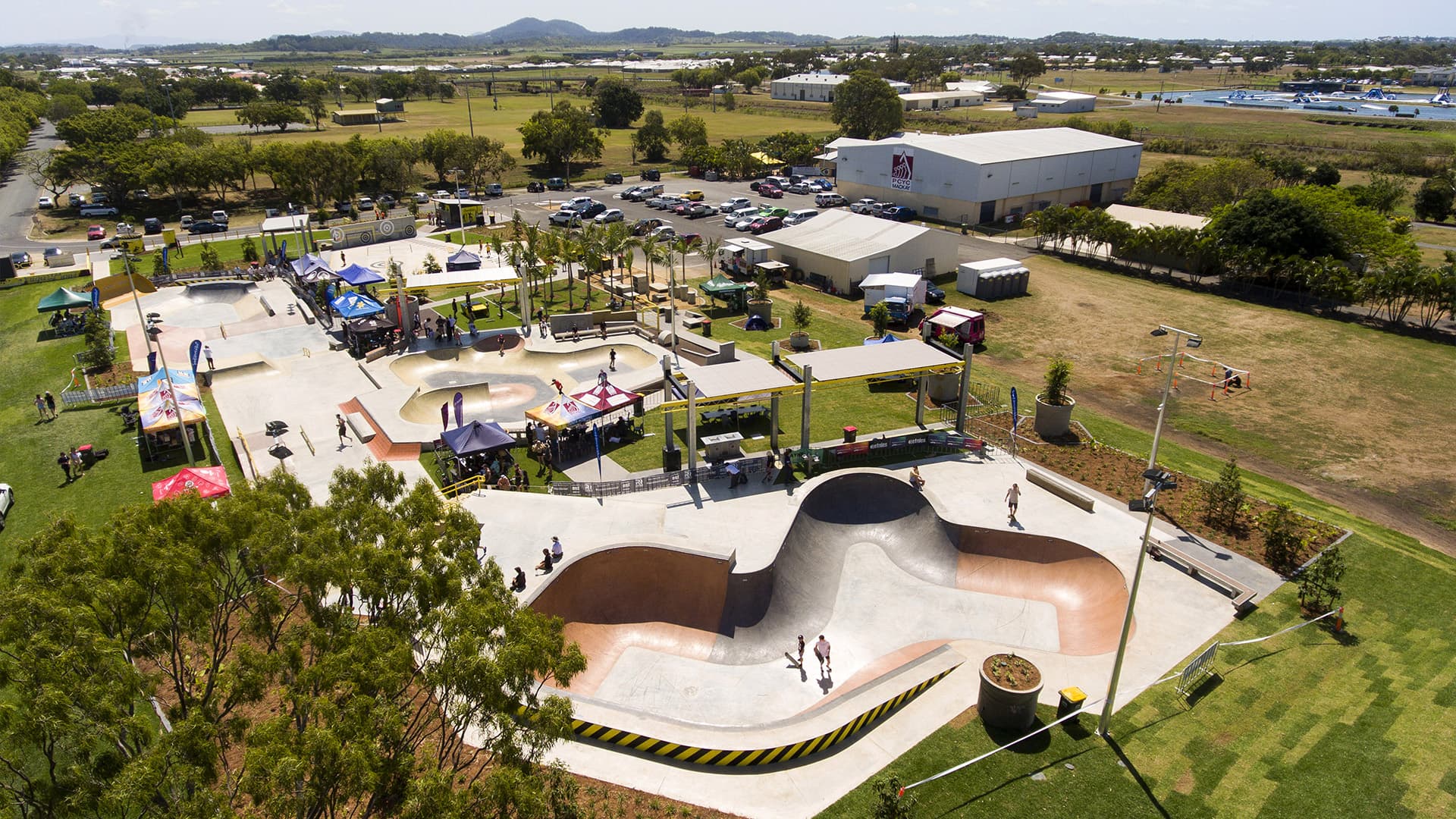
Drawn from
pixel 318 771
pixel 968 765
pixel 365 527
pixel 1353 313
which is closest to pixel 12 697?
pixel 365 527

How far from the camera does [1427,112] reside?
568 feet

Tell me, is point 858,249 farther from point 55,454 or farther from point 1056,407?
point 55,454

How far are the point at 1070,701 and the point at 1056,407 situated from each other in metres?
Result: 16.3

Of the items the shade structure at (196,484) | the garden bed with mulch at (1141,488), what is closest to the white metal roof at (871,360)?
the garden bed with mulch at (1141,488)

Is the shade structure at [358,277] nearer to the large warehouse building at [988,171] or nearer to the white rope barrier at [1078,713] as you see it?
the white rope barrier at [1078,713]

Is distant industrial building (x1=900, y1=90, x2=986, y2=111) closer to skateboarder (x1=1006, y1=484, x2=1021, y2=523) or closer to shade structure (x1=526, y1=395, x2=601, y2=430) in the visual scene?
shade structure (x1=526, y1=395, x2=601, y2=430)

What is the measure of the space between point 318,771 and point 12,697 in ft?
30.0

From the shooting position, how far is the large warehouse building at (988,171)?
2854 inches

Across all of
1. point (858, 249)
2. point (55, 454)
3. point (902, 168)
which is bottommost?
point (55, 454)

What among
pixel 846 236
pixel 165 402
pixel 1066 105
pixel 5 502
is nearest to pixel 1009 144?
pixel 846 236

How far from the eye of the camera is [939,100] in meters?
165

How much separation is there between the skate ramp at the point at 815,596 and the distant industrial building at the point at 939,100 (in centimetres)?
14881

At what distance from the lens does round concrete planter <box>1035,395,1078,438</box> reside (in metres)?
31.9

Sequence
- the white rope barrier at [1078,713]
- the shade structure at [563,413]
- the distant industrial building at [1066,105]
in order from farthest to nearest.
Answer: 1. the distant industrial building at [1066,105]
2. the shade structure at [563,413]
3. the white rope barrier at [1078,713]
